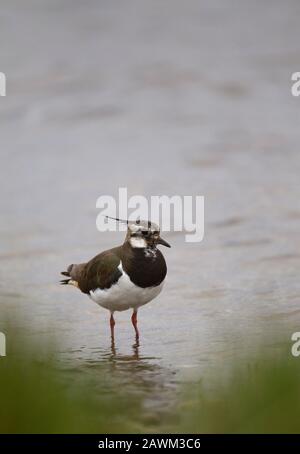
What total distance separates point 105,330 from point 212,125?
28.3 feet

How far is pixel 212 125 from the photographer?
1762 cm

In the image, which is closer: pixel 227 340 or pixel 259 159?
pixel 227 340

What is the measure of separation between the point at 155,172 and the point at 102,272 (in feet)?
21.7

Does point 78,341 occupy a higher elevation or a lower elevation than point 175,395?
higher

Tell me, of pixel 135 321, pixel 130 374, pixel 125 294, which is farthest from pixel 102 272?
pixel 130 374

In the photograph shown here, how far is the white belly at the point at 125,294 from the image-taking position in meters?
8.66

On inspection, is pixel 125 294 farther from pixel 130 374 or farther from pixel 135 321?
pixel 130 374

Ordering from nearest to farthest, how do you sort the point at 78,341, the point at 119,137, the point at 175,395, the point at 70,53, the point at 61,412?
the point at 61,412 → the point at 175,395 → the point at 78,341 → the point at 119,137 → the point at 70,53

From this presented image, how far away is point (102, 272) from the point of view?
8961 millimetres

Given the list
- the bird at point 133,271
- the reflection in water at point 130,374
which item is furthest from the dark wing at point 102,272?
the reflection in water at point 130,374

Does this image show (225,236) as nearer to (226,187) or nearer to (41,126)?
(226,187)

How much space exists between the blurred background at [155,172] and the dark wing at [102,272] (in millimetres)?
536

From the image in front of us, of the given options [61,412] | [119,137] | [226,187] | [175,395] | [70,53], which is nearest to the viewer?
[61,412]

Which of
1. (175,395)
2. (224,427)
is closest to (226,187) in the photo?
(175,395)
